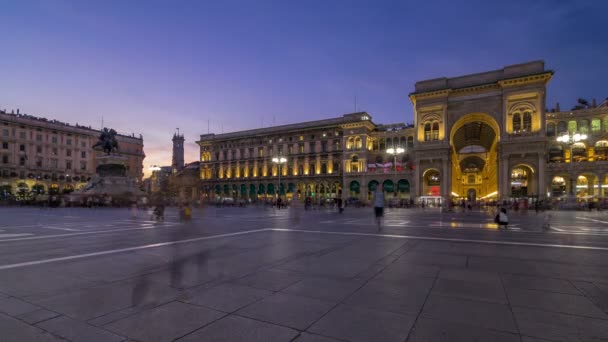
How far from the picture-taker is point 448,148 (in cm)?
5362

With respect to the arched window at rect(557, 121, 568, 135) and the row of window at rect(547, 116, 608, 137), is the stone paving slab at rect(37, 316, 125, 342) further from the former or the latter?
the arched window at rect(557, 121, 568, 135)

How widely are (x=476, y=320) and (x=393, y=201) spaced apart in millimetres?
49639

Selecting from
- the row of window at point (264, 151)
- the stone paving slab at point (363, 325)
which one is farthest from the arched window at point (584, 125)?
the stone paving slab at point (363, 325)

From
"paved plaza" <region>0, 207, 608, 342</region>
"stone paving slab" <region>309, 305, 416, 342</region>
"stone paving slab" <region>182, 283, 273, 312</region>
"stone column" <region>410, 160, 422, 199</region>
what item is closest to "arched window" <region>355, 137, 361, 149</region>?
"stone column" <region>410, 160, 422, 199</region>

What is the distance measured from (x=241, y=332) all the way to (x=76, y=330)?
1.74m

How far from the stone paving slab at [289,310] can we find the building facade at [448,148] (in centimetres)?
3890

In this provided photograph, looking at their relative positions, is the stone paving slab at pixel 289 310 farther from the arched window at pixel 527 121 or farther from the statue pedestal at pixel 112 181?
the arched window at pixel 527 121

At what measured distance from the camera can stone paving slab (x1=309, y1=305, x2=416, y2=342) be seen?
320 cm

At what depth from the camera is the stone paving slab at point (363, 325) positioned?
10.5 ft

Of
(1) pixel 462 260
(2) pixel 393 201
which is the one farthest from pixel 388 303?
(2) pixel 393 201

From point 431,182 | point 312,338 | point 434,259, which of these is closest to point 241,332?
point 312,338

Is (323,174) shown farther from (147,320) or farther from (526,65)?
(147,320)

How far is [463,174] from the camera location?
272 ft

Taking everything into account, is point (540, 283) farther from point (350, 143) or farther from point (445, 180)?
point (350, 143)
